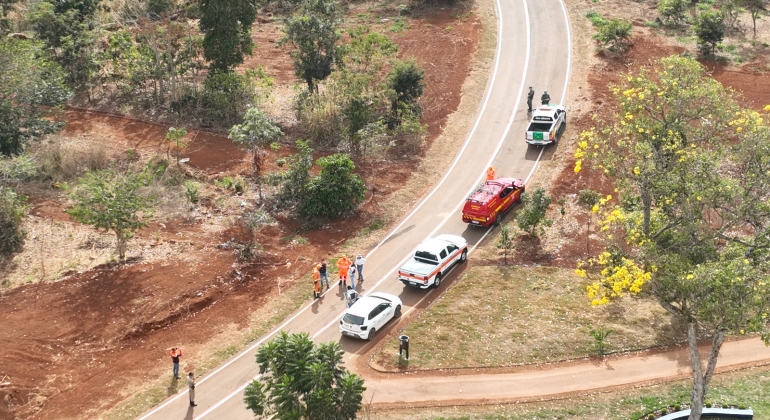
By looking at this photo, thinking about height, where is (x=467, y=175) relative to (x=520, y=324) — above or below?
above

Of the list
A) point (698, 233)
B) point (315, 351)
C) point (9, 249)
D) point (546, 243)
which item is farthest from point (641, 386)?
point (9, 249)

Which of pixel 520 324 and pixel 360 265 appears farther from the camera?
pixel 360 265

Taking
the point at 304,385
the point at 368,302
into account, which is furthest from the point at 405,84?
the point at 304,385

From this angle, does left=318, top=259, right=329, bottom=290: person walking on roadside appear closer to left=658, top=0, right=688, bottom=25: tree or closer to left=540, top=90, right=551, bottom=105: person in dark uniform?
left=540, top=90, right=551, bottom=105: person in dark uniform

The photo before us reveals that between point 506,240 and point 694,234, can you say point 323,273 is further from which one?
point 694,234

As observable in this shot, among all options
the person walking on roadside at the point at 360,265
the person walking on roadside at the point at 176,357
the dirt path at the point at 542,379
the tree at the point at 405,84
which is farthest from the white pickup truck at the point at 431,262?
the tree at the point at 405,84

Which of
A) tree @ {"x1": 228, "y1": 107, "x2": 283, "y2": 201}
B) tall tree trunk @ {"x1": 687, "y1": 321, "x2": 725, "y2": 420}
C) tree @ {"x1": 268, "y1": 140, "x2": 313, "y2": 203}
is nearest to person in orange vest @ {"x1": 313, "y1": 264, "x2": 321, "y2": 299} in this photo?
tree @ {"x1": 268, "y1": 140, "x2": 313, "y2": 203}
